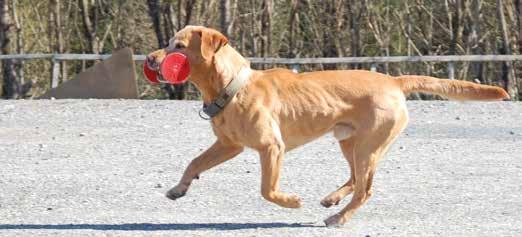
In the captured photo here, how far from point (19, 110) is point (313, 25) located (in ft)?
49.3

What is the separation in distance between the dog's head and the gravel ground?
122 cm

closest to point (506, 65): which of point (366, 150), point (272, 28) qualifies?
point (272, 28)

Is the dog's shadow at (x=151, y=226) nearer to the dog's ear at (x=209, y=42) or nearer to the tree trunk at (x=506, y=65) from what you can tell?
the dog's ear at (x=209, y=42)

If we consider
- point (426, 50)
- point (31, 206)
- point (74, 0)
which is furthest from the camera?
point (74, 0)

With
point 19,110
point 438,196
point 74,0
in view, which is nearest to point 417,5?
point 74,0

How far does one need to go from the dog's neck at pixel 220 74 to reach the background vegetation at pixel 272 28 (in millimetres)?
21425

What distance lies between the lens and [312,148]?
14422 millimetres

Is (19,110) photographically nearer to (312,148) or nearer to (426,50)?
(312,148)

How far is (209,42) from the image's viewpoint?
9.15 meters

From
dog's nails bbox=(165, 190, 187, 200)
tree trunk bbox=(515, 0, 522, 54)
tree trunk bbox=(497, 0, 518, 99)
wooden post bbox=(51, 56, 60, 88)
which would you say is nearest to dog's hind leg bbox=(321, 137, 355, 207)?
dog's nails bbox=(165, 190, 187, 200)

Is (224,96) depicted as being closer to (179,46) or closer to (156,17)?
(179,46)

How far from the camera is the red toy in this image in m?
8.94

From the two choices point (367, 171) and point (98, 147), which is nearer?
point (367, 171)

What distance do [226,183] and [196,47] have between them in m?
2.54
